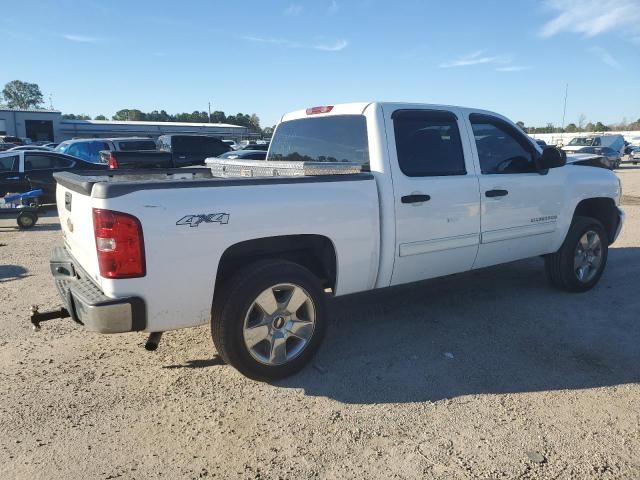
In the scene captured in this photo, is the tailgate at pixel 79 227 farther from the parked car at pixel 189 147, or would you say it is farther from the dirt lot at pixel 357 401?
the parked car at pixel 189 147

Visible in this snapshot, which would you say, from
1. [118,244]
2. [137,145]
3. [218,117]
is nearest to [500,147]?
[118,244]

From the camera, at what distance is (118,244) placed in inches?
114

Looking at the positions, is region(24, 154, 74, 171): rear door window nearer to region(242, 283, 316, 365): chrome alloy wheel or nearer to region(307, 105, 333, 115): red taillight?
region(307, 105, 333, 115): red taillight

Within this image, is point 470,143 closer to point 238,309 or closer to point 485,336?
point 485,336

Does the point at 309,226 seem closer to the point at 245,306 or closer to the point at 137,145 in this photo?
the point at 245,306

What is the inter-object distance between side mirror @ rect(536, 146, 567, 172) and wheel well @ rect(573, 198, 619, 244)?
1134 millimetres

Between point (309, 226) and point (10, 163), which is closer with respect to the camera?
point (309, 226)

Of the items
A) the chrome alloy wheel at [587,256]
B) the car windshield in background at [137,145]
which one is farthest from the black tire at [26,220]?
the car windshield in background at [137,145]

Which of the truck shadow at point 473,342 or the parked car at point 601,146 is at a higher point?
the parked car at point 601,146

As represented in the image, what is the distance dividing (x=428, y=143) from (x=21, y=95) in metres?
160

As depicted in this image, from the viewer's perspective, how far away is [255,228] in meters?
3.28

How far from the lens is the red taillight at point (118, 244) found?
9.37ft

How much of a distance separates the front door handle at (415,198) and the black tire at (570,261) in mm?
2244

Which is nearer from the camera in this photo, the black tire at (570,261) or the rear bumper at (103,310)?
the rear bumper at (103,310)
